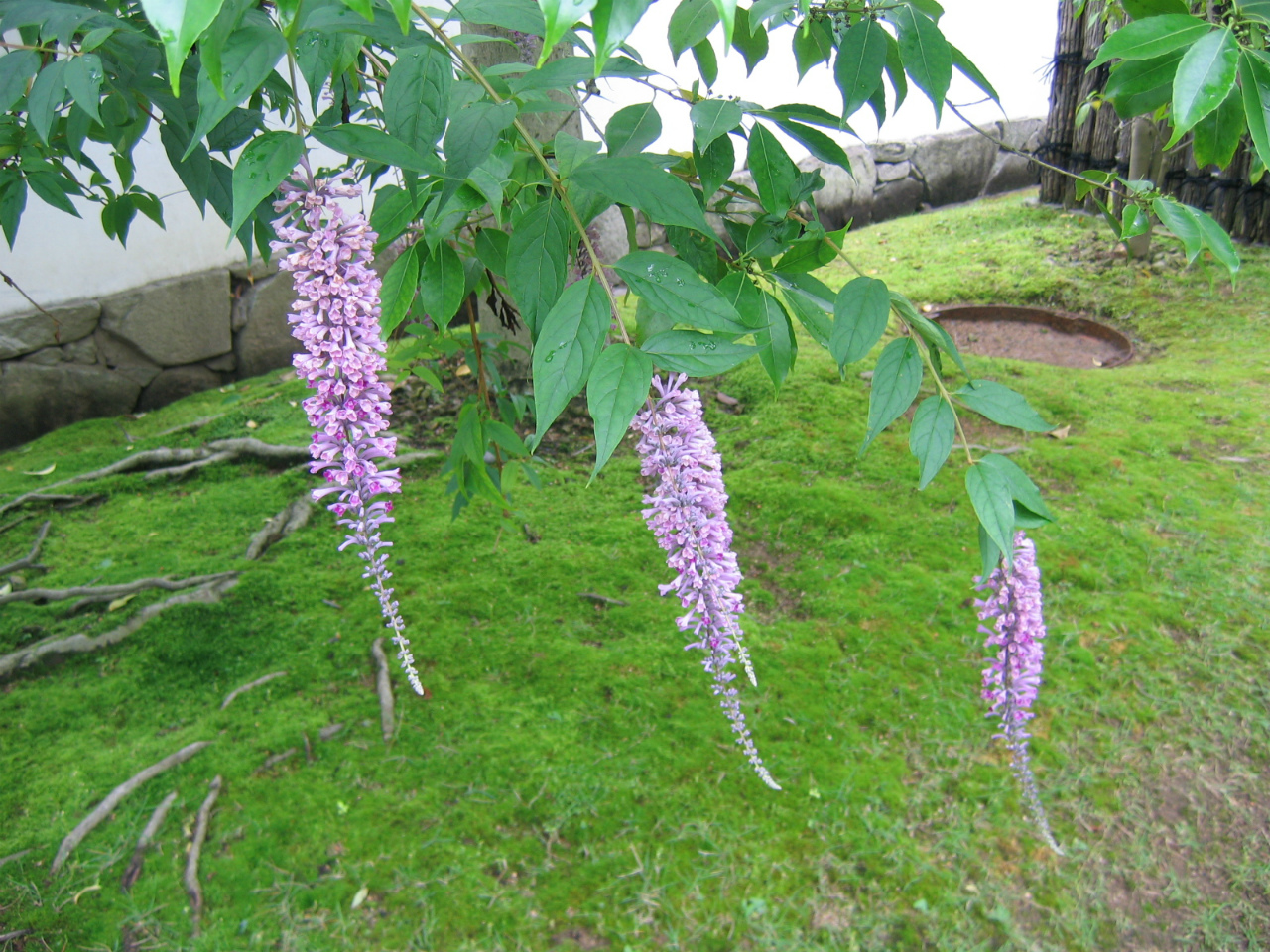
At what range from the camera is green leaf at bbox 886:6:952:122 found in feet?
2.49

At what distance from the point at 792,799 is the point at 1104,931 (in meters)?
0.58

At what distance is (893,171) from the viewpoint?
6.28 metres

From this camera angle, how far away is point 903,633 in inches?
83.0

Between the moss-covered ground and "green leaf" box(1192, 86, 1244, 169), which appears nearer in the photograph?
"green leaf" box(1192, 86, 1244, 169)

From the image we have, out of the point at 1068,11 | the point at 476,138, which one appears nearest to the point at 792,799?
the point at 476,138

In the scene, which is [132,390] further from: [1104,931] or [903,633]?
[1104,931]

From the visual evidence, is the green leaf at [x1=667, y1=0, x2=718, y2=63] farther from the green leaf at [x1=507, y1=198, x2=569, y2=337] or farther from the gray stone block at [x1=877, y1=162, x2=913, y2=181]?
the gray stone block at [x1=877, y1=162, x2=913, y2=181]

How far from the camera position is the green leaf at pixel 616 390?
0.55 metres

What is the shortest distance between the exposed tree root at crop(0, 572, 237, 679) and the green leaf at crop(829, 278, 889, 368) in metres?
2.07

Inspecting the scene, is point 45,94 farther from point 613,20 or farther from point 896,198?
point 896,198

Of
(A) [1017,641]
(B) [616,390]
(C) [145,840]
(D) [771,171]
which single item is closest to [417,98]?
(B) [616,390]

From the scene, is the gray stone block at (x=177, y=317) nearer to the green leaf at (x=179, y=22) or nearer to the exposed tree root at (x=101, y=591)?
the exposed tree root at (x=101, y=591)

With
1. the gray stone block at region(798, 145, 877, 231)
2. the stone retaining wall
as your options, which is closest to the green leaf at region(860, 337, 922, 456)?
the stone retaining wall

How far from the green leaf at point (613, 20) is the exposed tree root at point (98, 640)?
2.27 meters
